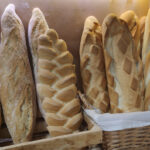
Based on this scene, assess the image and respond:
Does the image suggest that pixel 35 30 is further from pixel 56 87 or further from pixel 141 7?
pixel 141 7

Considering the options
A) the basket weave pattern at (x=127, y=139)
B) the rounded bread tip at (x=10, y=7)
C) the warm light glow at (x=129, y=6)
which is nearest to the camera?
the basket weave pattern at (x=127, y=139)

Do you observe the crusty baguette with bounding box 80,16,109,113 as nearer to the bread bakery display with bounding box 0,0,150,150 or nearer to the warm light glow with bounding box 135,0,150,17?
the bread bakery display with bounding box 0,0,150,150

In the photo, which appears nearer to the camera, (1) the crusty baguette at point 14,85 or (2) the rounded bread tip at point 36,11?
(1) the crusty baguette at point 14,85

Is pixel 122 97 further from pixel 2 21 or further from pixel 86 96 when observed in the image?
pixel 2 21

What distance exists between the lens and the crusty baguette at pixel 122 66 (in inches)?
26.6

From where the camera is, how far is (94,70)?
772 mm

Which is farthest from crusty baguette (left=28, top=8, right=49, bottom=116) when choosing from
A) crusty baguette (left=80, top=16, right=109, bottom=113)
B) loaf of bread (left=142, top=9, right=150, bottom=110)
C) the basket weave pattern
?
loaf of bread (left=142, top=9, right=150, bottom=110)

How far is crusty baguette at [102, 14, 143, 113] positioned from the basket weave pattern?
85 mm

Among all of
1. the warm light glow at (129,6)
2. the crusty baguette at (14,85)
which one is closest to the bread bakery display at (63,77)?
the crusty baguette at (14,85)

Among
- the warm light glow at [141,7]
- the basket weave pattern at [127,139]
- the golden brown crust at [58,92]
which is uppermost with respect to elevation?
the warm light glow at [141,7]

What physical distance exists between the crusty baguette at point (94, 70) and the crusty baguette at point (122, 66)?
7cm

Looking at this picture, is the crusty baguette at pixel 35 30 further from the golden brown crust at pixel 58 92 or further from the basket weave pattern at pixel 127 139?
the basket weave pattern at pixel 127 139

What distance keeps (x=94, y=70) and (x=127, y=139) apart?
1.05 ft

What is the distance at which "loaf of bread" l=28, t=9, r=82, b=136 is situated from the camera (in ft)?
2.15
